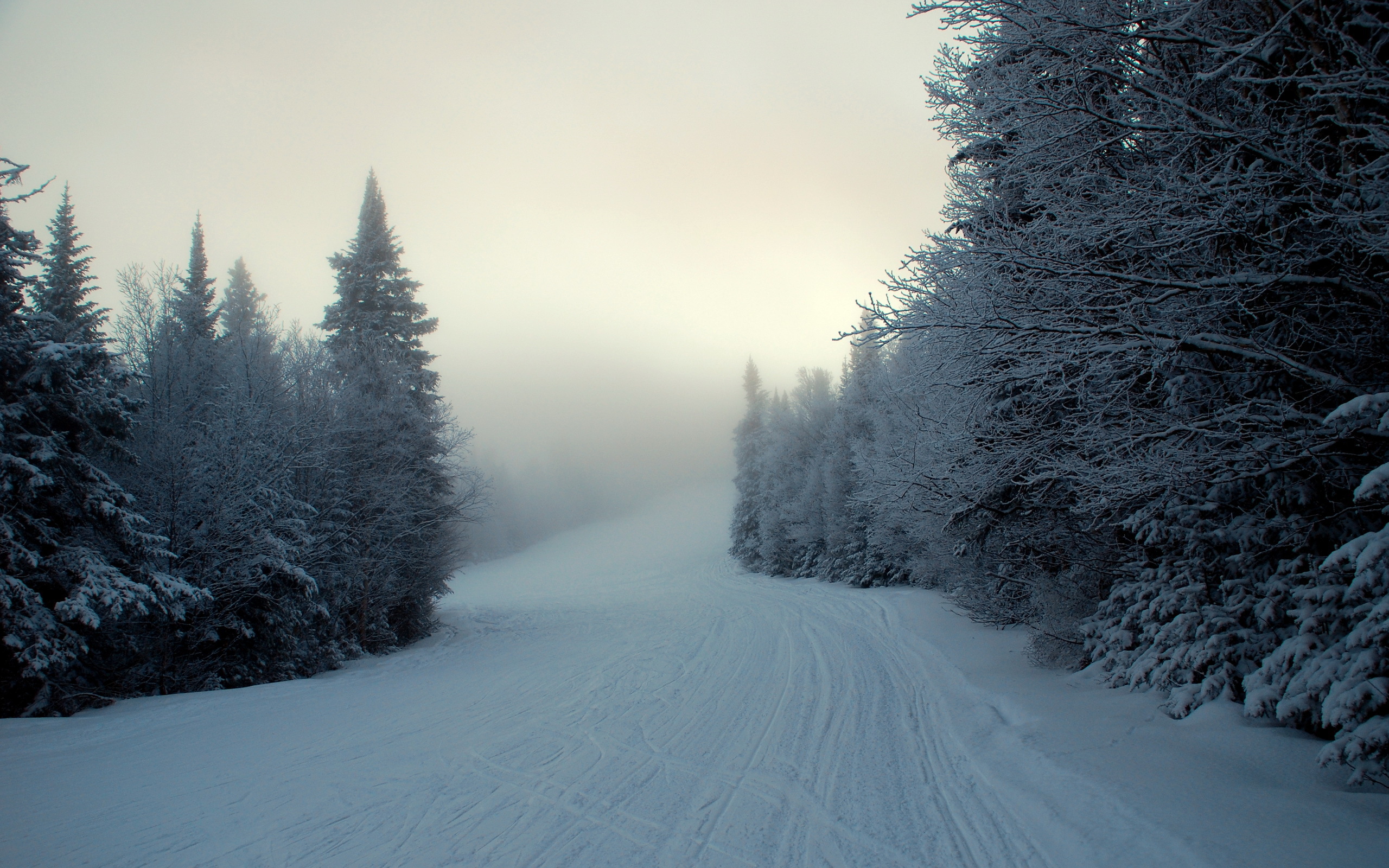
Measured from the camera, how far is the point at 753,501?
1425 inches

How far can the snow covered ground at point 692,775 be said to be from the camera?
3.56m

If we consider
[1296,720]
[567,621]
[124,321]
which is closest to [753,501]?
[567,621]

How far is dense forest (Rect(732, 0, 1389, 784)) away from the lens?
3.67 metres

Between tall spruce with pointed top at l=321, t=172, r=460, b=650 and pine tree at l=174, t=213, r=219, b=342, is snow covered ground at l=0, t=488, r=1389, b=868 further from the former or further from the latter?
pine tree at l=174, t=213, r=219, b=342

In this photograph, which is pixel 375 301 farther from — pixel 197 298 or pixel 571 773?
pixel 571 773

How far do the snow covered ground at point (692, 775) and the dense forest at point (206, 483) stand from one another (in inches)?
52.2

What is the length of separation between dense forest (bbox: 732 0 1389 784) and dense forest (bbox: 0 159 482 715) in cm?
1019

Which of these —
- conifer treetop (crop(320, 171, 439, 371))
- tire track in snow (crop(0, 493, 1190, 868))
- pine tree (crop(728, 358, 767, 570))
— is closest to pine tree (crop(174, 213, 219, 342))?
conifer treetop (crop(320, 171, 439, 371))

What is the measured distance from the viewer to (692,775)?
4.93 meters

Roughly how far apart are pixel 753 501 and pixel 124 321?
29.9 meters

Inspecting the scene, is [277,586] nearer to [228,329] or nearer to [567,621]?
[567,621]

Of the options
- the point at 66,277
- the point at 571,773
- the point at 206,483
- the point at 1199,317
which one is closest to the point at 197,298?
the point at 66,277

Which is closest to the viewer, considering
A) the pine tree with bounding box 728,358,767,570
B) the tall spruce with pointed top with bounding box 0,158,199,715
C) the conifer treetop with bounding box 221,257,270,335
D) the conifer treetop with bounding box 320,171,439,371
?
the tall spruce with pointed top with bounding box 0,158,199,715

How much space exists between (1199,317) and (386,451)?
15.4 m
